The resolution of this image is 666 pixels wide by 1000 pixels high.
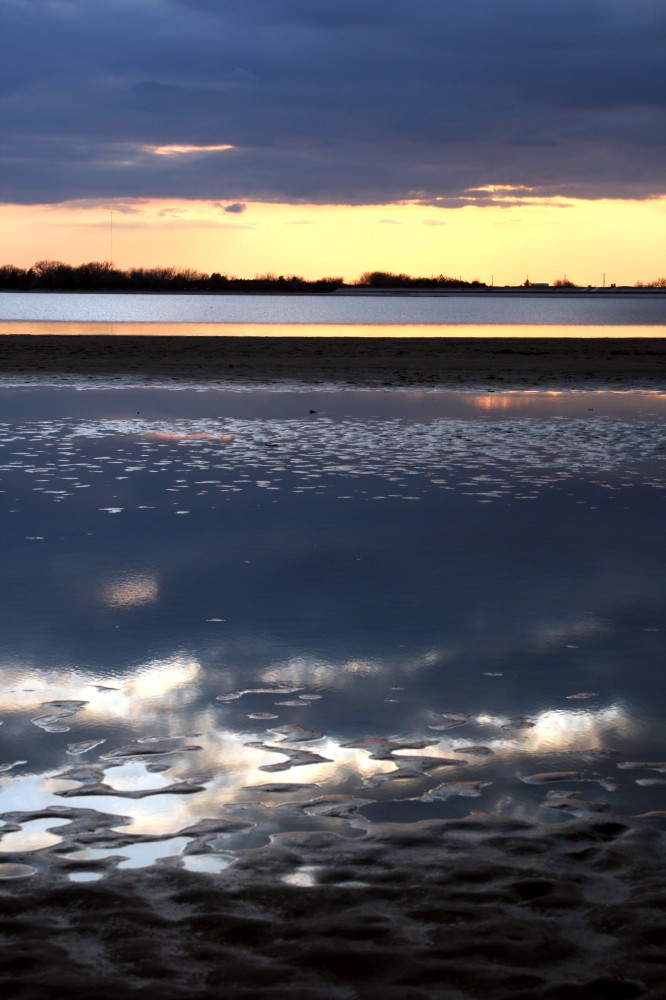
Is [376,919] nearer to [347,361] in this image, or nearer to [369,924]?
[369,924]

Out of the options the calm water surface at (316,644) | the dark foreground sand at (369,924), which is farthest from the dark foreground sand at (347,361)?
the dark foreground sand at (369,924)

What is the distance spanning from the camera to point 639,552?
405 inches

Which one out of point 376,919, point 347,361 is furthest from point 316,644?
point 347,361

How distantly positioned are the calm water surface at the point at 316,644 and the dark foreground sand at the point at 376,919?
7.9 inches

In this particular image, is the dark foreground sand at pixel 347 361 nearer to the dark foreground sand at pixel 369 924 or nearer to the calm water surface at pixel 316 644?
the calm water surface at pixel 316 644

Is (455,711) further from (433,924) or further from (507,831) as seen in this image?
(433,924)

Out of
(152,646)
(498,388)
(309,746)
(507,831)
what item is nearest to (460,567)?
(152,646)

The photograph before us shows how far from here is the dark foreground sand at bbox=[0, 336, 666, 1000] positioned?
3.73 m

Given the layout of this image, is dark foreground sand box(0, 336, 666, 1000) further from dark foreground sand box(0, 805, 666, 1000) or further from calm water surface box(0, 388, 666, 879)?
calm water surface box(0, 388, 666, 879)

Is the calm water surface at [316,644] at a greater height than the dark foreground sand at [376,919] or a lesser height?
greater

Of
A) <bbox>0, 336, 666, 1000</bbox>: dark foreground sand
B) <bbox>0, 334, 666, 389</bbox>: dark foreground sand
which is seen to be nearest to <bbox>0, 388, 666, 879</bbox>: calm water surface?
<bbox>0, 336, 666, 1000</bbox>: dark foreground sand

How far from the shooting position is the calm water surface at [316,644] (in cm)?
524

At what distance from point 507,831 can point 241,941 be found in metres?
1.39

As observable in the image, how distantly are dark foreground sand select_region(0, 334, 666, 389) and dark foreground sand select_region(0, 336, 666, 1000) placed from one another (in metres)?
24.6
